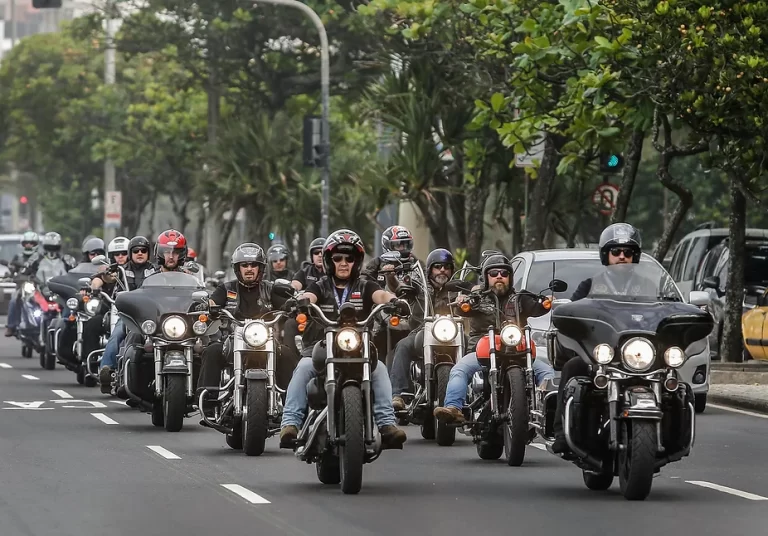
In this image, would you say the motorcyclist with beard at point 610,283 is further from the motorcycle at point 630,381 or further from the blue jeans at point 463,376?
the blue jeans at point 463,376

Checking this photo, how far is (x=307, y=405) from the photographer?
12789 mm

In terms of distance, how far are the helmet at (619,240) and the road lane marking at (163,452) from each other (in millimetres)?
3874

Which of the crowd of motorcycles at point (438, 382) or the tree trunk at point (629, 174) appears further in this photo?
the tree trunk at point (629, 174)

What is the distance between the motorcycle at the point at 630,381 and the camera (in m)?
11.8

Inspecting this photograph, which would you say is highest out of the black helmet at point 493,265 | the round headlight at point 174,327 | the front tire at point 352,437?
the black helmet at point 493,265

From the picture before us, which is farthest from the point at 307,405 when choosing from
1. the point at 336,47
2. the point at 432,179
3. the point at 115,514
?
the point at 336,47

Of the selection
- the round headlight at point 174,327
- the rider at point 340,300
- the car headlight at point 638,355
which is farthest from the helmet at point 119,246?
the car headlight at point 638,355

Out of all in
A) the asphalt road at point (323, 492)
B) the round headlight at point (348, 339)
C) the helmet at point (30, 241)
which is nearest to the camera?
the asphalt road at point (323, 492)

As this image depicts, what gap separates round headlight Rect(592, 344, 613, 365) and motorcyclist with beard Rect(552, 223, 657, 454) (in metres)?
0.42

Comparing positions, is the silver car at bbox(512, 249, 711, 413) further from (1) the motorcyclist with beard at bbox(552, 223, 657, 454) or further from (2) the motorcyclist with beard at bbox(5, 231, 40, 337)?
(2) the motorcyclist with beard at bbox(5, 231, 40, 337)

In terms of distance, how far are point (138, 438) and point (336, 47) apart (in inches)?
1081

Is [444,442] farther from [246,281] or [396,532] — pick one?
[396,532]

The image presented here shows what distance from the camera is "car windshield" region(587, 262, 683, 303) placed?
1241 centimetres

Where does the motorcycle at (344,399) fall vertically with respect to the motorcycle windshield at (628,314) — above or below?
below
